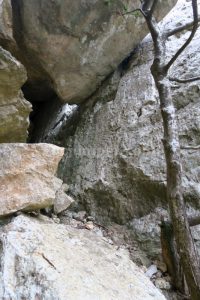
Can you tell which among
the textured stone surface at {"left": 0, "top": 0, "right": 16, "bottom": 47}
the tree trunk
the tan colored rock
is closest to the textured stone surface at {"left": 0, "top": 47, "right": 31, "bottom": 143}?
the textured stone surface at {"left": 0, "top": 0, "right": 16, "bottom": 47}

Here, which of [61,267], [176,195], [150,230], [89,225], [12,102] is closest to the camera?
[61,267]

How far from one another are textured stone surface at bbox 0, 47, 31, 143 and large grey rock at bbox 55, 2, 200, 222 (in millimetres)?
954

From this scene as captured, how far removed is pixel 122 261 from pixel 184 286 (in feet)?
1.82

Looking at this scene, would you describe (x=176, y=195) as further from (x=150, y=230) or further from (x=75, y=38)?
(x=75, y=38)

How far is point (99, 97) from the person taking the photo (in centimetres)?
471

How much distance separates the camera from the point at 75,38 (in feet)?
13.3

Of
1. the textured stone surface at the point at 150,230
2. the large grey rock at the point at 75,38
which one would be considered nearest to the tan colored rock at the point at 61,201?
the textured stone surface at the point at 150,230

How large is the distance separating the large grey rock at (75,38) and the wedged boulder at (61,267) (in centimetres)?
218

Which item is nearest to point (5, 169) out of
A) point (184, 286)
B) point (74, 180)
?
point (74, 180)

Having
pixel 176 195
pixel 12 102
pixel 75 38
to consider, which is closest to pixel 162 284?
pixel 176 195

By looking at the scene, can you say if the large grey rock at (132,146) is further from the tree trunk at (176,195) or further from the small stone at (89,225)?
the tree trunk at (176,195)

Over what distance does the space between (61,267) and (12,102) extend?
1801 millimetres

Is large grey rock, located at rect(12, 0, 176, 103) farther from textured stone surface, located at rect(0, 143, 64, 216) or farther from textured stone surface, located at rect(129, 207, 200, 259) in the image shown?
textured stone surface, located at rect(129, 207, 200, 259)

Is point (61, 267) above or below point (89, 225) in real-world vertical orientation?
below
